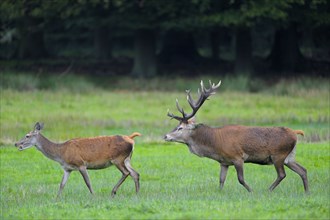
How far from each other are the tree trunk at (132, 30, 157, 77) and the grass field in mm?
3367

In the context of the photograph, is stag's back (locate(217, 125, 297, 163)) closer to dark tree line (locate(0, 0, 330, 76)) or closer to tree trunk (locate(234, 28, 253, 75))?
dark tree line (locate(0, 0, 330, 76))

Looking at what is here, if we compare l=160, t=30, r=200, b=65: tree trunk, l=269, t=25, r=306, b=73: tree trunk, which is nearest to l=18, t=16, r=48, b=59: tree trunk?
l=160, t=30, r=200, b=65: tree trunk

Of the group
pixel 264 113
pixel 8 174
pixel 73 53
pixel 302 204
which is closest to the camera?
pixel 302 204

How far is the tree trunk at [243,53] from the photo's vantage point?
38.3 m

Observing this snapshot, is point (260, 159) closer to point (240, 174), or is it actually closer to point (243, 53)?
point (240, 174)

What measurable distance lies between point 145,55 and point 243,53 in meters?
4.47

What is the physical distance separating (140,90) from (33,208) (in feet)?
72.6

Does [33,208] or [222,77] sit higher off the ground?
[222,77]

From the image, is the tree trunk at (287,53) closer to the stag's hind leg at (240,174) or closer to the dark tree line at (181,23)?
the dark tree line at (181,23)

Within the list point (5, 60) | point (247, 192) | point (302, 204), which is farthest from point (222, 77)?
point (302, 204)

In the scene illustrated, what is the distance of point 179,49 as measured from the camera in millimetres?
44719

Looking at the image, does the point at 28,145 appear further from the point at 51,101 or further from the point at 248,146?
the point at 51,101

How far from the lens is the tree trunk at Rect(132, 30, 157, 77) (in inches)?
1565

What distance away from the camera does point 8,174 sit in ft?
59.0
